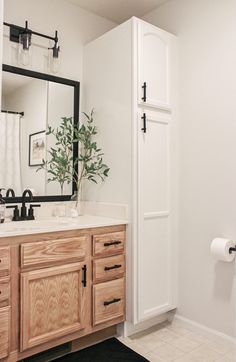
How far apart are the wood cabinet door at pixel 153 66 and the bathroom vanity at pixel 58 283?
966mm

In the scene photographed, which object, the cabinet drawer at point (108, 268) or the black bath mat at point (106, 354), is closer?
the black bath mat at point (106, 354)

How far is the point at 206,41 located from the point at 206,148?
2.61 ft

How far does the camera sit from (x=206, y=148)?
7.63 feet

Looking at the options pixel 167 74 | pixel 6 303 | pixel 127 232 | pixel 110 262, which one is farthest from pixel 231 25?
pixel 6 303

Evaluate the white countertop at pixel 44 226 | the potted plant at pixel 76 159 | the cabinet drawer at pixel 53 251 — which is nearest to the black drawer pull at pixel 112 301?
the cabinet drawer at pixel 53 251

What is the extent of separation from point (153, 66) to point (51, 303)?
5.90ft

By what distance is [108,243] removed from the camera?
7.21 feet

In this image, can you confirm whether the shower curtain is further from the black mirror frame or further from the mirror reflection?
the black mirror frame

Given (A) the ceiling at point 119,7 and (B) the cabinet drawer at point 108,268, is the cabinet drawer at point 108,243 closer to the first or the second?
(B) the cabinet drawer at point 108,268

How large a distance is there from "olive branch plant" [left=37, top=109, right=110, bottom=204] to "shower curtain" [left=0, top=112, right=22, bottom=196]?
8.1 inches

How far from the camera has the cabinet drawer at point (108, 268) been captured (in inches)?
84.5

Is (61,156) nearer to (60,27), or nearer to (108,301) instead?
(60,27)

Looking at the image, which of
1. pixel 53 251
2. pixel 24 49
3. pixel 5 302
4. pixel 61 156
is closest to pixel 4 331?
pixel 5 302

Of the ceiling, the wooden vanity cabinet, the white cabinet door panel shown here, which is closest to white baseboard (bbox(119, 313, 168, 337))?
the white cabinet door panel
